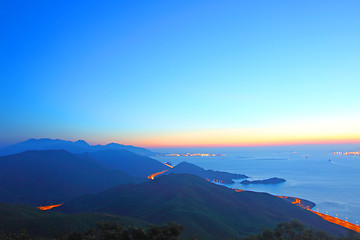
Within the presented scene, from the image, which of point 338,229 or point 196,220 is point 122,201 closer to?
point 196,220

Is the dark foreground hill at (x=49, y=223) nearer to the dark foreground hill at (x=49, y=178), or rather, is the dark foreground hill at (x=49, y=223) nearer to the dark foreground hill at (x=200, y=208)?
the dark foreground hill at (x=200, y=208)

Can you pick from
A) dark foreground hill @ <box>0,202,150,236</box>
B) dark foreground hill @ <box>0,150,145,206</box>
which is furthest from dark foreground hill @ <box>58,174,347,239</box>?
dark foreground hill @ <box>0,150,145,206</box>

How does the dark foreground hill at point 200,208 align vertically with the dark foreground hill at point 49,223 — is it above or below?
below

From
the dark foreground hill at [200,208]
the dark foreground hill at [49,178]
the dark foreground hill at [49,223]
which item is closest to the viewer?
the dark foreground hill at [49,223]

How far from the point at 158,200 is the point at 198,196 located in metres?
13.7

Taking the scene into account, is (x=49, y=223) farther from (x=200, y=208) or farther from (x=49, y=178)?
(x=49, y=178)

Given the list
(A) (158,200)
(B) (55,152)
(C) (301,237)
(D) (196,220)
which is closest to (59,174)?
(B) (55,152)

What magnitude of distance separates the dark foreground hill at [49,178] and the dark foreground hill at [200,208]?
35.8 m

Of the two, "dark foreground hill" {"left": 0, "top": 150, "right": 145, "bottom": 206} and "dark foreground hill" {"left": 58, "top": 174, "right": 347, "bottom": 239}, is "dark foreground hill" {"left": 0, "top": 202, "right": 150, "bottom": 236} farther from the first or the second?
"dark foreground hill" {"left": 0, "top": 150, "right": 145, "bottom": 206}

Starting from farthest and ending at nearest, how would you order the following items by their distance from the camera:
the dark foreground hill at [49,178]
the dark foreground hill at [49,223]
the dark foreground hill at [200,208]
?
the dark foreground hill at [49,178]
the dark foreground hill at [200,208]
the dark foreground hill at [49,223]

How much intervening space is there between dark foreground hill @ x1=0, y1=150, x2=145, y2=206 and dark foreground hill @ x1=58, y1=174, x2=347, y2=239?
117 ft

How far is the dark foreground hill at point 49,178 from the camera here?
11900 centimetres

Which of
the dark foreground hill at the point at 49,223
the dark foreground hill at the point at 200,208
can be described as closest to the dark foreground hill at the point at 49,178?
the dark foreground hill at the point at 200,208

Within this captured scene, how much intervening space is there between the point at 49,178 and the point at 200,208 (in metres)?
114
